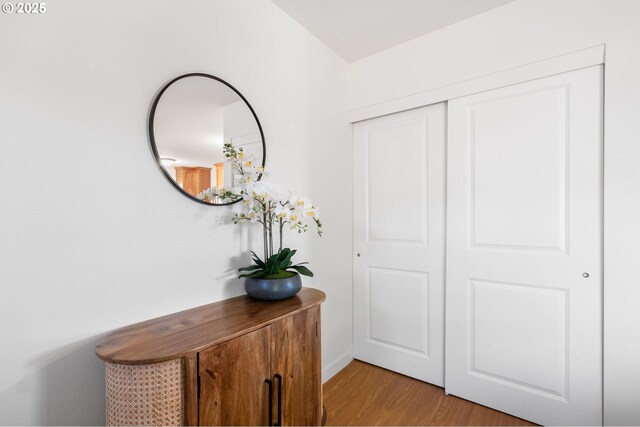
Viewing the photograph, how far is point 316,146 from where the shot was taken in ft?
6.90

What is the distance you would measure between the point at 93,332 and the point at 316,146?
1588 mm

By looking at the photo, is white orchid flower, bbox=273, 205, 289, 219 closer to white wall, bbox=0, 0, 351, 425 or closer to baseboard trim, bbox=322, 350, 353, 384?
white wall, bbox=0, 0, 351, 425

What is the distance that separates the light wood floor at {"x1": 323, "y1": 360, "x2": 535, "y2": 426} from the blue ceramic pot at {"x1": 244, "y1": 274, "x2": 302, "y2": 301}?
3.10 feet

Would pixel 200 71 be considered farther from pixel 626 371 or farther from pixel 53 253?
pixel 626 371

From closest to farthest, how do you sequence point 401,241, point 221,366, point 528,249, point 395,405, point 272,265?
point 221,366 → point 272,265 → point 528,249 → point 395,405 → point 401,241

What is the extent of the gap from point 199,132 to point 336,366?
1.89 meters

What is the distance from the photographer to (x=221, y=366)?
0.98 m

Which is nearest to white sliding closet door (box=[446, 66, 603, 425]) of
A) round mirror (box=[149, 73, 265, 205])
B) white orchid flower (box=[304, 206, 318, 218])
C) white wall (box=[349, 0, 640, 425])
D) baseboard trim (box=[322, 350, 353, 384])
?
white wall (box=[349, 0, 640, 425])

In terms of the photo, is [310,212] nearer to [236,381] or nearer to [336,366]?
[236,381]

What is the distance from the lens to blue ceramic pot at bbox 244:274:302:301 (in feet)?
4.44

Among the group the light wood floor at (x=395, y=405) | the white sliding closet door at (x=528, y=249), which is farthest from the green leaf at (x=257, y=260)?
the white sliding closet door at (x=528, y=249)

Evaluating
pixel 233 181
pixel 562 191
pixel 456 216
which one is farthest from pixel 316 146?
pixel 562 191

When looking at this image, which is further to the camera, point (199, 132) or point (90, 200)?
point (199, 132)

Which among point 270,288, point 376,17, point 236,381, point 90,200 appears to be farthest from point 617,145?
point 90,200
